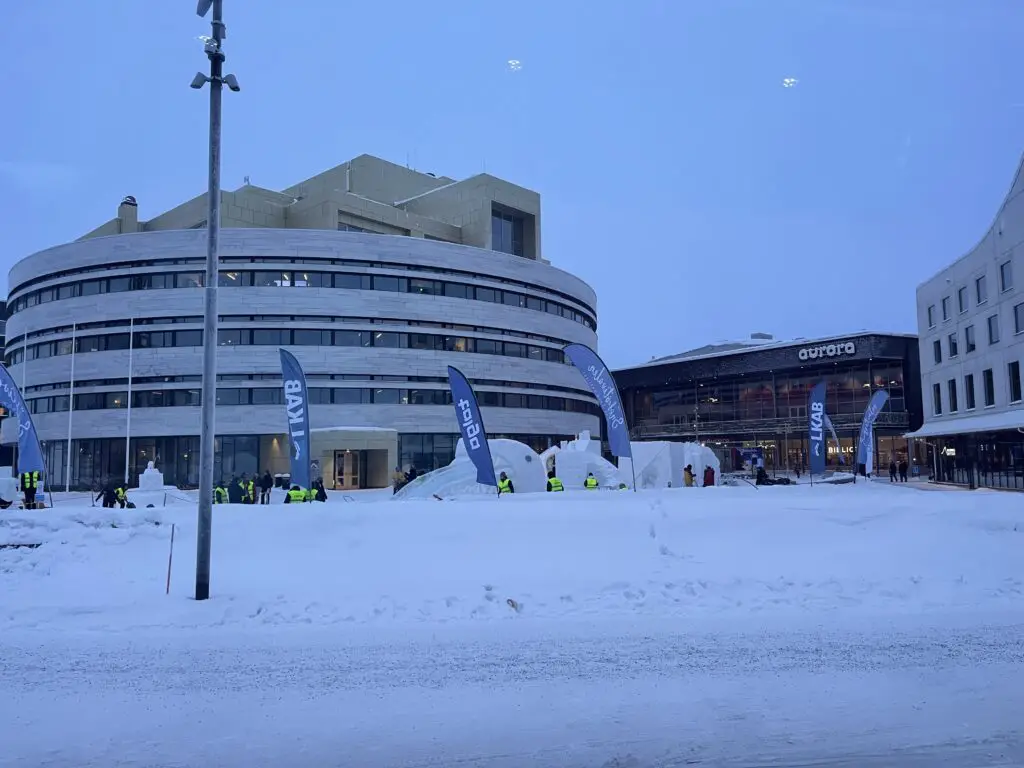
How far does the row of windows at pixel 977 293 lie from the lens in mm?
34938

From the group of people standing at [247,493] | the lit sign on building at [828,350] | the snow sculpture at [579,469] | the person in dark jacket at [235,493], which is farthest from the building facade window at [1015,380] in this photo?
the lit sign on building at [828,350]

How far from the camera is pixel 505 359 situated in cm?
5691

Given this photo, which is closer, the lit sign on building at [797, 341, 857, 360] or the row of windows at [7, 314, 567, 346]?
the row of windows at [7, 314, 567, 346]

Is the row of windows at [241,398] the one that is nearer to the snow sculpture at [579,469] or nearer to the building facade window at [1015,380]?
the snow sculpture at [579,469]

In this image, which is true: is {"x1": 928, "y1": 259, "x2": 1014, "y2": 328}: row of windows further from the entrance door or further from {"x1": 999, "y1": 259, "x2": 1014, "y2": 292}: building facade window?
the entrance door

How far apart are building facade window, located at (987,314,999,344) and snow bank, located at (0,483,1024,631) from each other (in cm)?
2499

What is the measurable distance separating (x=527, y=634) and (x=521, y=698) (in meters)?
2.33

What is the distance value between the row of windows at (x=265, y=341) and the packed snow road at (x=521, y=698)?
4281cm

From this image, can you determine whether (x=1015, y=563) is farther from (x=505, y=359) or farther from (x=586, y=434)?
(x=505, y=359)

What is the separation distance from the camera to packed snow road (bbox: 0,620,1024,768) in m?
5.60

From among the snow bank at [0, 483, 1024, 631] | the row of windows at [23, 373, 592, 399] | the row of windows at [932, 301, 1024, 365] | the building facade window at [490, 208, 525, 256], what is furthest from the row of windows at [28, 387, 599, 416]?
the snow bank at [0, 483, 1024, 631]

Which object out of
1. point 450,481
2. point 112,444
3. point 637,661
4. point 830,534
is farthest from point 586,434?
point 112,444

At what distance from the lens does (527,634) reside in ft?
29.8

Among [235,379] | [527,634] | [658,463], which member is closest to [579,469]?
[658,463]
